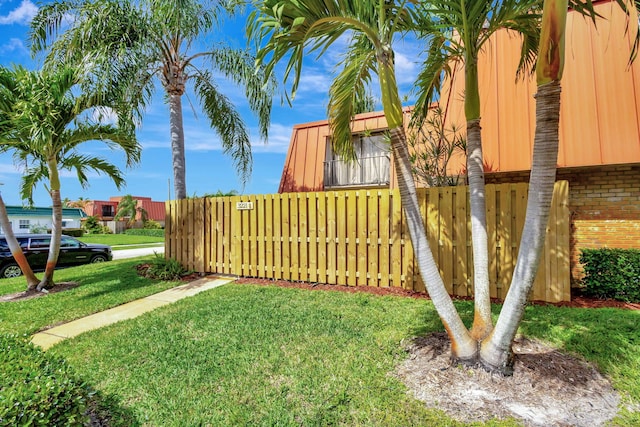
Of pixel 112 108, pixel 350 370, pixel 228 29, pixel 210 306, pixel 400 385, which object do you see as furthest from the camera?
pixel 228 29

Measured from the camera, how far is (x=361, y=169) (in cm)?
1249

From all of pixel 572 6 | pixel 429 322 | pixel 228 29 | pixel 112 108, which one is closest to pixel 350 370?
pixel 429 322

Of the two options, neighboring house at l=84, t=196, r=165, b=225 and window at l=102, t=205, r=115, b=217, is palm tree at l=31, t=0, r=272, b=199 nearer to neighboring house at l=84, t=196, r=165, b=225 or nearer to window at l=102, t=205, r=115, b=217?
neighboring house at l=84, t=196, r=165, b=225

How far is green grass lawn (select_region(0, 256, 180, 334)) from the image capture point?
205 inches

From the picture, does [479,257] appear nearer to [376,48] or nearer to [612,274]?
[376,48]

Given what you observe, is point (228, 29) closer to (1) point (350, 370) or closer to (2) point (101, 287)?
(2) point (101, 287)

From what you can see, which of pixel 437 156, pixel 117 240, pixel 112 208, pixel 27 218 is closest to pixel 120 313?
pixel 437 156

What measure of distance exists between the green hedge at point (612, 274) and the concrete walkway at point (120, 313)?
7212 mm

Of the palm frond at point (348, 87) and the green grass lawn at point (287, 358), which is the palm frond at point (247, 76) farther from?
the green grass lawn at point (287, 358)

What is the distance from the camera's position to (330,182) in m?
12.7

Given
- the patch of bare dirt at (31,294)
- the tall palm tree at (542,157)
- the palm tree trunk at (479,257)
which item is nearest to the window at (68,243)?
the patch of bare dirt at (31,294)

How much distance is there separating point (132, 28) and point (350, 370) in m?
9.49

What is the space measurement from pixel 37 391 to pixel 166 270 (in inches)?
259

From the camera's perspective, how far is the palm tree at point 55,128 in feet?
21.0
